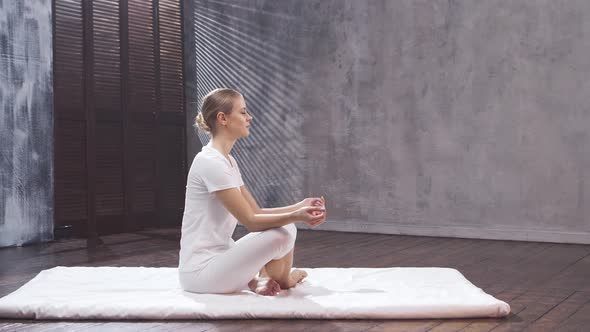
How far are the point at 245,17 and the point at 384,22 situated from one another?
1.44 m

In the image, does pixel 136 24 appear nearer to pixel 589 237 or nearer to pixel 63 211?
pixel 63 211

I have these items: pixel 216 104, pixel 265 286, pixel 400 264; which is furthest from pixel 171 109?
pixel 265 286

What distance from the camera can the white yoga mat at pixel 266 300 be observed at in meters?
2.18

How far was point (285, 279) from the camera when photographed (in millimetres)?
2525

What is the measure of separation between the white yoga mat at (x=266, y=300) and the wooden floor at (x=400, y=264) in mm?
38

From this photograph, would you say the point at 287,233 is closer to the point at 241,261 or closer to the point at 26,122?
the point at 241,261

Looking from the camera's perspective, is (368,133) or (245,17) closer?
(368,133)

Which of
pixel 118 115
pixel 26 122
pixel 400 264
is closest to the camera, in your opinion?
pixel 400 264

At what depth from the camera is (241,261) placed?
7.63 ft

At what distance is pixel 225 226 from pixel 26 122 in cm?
279

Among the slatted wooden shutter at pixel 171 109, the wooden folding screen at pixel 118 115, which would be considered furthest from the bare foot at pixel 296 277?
the slatted wooden shutter at pixel 171 109

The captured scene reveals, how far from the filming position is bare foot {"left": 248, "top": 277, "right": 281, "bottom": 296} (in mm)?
2451

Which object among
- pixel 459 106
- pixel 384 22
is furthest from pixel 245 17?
pixel 459 106

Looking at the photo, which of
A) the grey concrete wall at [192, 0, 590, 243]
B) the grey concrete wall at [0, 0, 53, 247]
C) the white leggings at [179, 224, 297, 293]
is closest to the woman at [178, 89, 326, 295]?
the white leggings at [179, 224, 297, 293]
